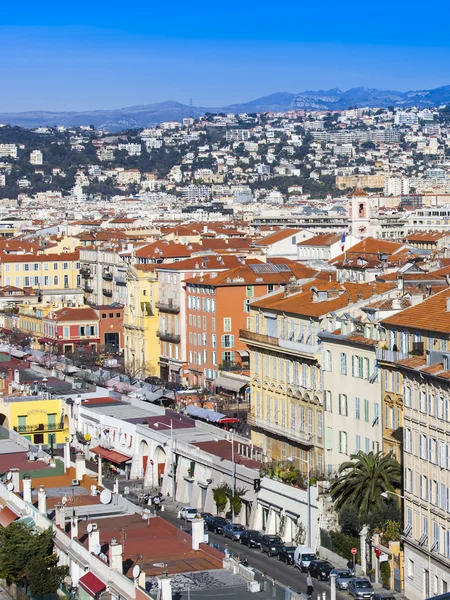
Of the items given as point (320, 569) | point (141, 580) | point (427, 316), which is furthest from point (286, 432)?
point (141, 580)

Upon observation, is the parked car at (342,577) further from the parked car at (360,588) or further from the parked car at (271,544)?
the parked car at (271,544)

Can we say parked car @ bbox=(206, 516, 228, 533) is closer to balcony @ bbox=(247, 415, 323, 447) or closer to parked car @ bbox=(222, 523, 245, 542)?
parked car @ bbox=(222, 523, 245, 542)

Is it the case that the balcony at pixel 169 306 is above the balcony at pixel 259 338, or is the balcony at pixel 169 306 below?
below

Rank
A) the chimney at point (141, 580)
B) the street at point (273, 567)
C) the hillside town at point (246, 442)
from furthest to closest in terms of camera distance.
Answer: the street at point (273, 567), the hillside town at point (246, 442), the chimney at point (141, 580)

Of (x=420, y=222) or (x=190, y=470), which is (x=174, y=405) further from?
(x=420, y=222)

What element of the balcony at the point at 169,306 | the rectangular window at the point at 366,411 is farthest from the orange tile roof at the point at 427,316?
the balcony at the point at 169,306

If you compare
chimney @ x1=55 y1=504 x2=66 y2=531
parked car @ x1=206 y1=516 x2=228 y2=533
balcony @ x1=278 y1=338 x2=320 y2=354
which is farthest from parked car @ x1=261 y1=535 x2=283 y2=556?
balcony @ x1=278 y1=338 x2=320 y2=354

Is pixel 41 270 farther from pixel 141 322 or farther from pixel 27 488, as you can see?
pixel 27 488
